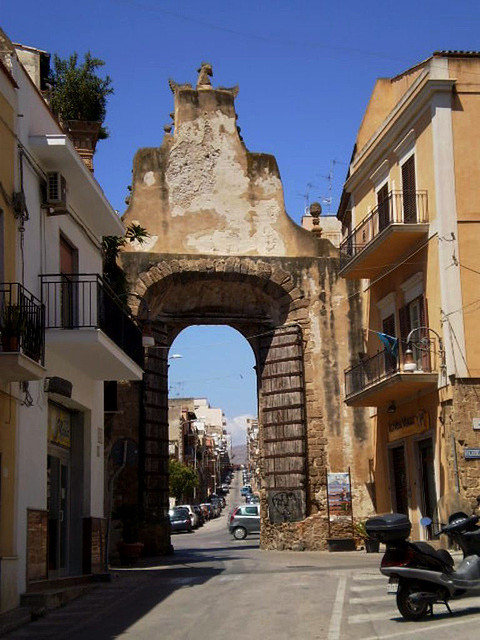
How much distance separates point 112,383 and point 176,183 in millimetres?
7661

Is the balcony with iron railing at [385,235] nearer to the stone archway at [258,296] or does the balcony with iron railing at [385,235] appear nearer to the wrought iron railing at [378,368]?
the stone archway at [258,296]

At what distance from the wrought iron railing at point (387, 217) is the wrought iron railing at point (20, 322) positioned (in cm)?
1038

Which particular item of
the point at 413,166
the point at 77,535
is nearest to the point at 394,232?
the point at 413,166

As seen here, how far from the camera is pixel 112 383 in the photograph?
21.3 meters

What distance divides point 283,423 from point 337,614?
15.9 metres

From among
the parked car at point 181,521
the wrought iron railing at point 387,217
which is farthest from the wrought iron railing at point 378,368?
the parked car at point 181,521

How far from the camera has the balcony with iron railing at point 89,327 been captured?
1373cm

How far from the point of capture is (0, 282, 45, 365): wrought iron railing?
11.0 metres

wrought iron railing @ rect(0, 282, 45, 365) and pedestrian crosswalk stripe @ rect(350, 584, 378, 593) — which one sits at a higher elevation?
wrought iron railing @ rect(0, 282, 45, 365)

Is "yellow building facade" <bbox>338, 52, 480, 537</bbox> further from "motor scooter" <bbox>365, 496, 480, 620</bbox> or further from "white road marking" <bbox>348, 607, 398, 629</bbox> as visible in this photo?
"motor scooter" <bbox>365, 496, 480, 620</bbox>

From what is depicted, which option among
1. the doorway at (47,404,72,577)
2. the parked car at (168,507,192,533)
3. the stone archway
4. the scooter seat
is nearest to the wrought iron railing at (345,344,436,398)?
the stone archway

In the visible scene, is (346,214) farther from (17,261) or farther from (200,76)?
(17,261)

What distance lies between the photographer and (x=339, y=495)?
980 inches

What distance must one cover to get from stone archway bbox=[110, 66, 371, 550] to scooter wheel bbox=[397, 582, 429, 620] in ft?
50.3
